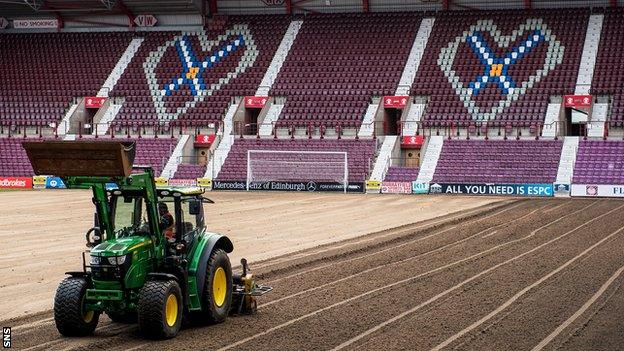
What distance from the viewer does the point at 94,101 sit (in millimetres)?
63188

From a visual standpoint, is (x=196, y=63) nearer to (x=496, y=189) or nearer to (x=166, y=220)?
(x=496, y=189)

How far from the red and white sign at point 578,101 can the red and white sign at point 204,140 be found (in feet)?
65.0

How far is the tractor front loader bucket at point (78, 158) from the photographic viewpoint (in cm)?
1362

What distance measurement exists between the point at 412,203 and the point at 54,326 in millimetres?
30241

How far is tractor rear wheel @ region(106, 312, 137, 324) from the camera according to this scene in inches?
600

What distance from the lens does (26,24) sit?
6931cm

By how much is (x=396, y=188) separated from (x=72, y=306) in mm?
38683

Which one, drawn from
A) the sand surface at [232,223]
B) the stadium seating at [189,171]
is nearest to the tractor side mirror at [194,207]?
the sand surface at [232,223]

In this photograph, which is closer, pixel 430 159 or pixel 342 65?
pixel 430 159

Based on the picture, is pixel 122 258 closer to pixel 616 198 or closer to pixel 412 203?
pixel 412 203

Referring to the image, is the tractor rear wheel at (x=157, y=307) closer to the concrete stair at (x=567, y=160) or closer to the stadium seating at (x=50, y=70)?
the concrete stair at (x=567, y=160)

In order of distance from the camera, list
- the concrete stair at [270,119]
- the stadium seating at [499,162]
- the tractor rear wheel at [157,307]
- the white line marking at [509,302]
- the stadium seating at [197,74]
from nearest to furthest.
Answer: the tractor rear wheel at [157,307], the white line marking at [509,302], the stadium seating at [499,162], the concrete stair at [270,119], the stadium seating at [197,74]

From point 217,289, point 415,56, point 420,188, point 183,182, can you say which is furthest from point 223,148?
point 217,289

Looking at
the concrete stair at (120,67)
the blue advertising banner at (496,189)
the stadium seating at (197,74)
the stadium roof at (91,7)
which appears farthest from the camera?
the stadium roof at (91,7)
